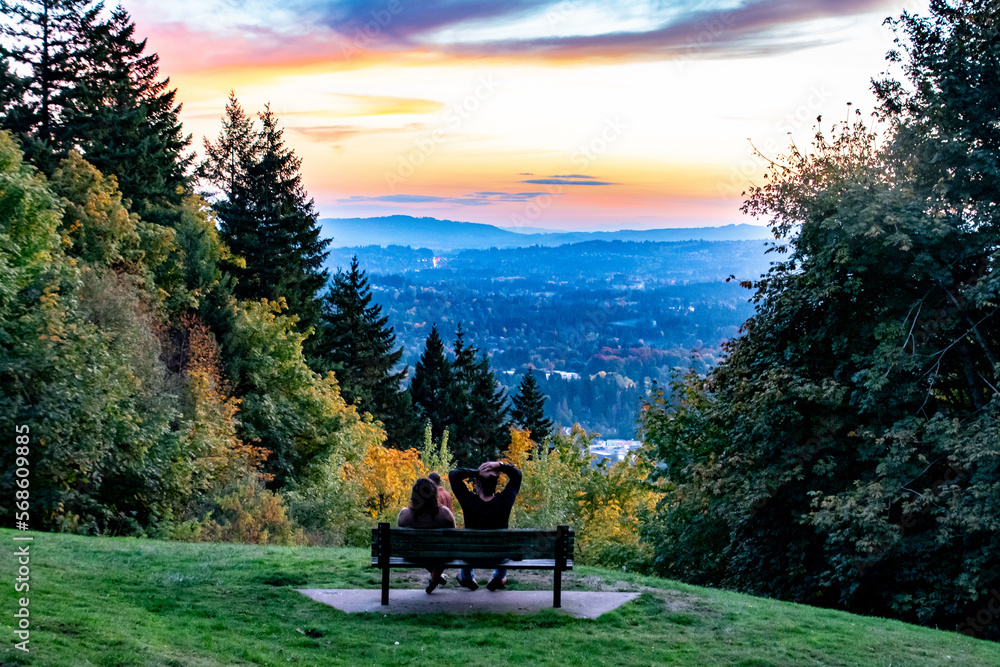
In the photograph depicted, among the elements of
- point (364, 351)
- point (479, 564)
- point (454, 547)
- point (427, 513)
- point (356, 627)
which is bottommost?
point (356, 627)

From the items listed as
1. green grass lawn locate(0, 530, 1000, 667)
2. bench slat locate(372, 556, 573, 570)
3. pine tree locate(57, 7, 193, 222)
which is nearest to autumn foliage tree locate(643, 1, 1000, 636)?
green grass lawn locate(0, 530, 1000, 667)

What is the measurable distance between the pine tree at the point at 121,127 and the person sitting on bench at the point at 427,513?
93.2 feet

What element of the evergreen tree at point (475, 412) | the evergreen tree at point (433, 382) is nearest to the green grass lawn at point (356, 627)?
the evergreen tree at point (475, 412)

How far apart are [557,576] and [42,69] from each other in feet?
110

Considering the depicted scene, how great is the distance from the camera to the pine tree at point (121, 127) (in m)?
34.1

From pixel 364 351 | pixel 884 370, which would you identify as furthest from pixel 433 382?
pixel 884 370

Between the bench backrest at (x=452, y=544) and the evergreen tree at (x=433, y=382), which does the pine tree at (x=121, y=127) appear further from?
the evergreen tree at (x=433, y=382)

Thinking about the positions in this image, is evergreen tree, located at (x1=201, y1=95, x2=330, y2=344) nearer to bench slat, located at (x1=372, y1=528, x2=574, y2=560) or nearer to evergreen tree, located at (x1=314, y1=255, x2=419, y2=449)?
evergreen tree, located at (x1=314, y1=255, x2=419, y2=449)

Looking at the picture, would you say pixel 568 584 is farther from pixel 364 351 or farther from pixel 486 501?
pixel 364 351

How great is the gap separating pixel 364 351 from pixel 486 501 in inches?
2056

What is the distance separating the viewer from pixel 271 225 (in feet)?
164

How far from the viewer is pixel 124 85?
3694cm

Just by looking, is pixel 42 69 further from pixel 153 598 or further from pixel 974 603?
pixel 974 603

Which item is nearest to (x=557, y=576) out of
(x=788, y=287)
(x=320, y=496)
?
(x=788, y=287)
